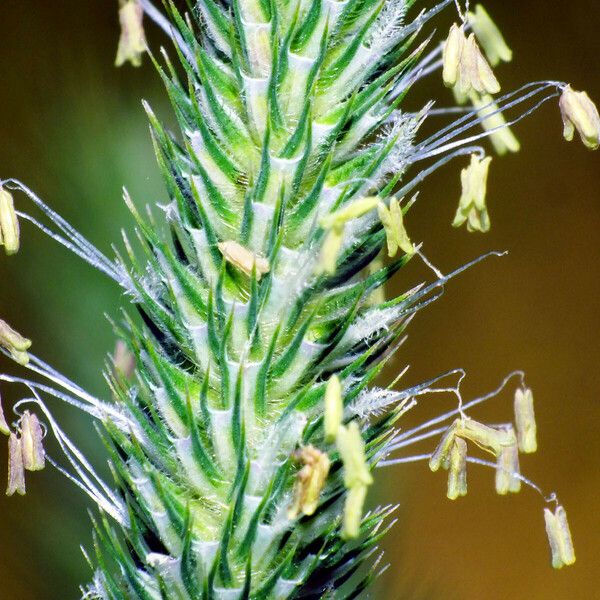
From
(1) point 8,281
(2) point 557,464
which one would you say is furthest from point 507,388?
(1) point 8,281

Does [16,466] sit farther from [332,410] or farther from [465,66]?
[465,66]

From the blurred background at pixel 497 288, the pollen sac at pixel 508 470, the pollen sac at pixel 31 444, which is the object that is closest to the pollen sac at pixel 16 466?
the pollen sac at pixel 31 444

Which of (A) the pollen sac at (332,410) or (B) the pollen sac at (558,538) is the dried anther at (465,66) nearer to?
(A) the pollen sac at (332,410)

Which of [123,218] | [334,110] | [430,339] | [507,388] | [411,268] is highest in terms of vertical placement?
[123,218]

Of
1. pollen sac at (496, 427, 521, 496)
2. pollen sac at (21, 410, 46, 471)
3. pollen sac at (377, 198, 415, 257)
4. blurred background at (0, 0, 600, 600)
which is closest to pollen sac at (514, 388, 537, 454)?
pollen sac at (496, 427, 521, 496)

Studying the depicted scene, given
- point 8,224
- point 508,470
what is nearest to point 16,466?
point 8,224

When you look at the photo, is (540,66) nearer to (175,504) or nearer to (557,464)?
(557,464)

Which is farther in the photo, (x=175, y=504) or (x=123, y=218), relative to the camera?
(x=123, y=218)
